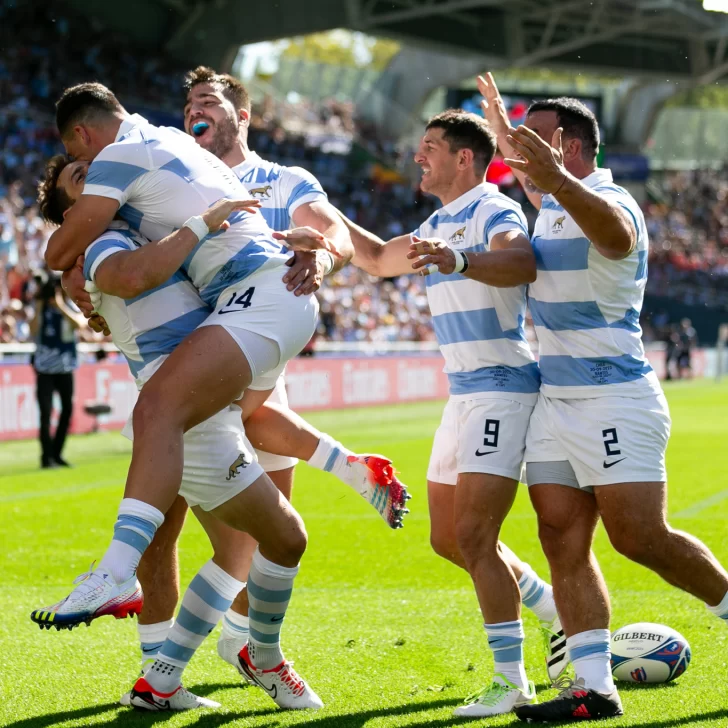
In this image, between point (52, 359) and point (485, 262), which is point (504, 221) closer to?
point (485, 262)

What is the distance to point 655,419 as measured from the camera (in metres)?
4.38

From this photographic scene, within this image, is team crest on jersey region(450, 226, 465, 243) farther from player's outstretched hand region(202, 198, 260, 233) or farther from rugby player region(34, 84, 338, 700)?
player's outstretched hand region(202, 198, 260, 233)

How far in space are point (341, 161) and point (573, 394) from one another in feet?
113

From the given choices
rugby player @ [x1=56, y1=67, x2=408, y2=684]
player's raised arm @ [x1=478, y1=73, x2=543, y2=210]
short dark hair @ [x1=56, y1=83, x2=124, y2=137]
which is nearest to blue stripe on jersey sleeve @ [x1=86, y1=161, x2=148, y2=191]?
short dark hair @ [x1=56, y1=83, x2=124, y2=137]

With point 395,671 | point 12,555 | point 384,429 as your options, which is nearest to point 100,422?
point 384,429

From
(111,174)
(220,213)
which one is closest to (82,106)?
(111,174)

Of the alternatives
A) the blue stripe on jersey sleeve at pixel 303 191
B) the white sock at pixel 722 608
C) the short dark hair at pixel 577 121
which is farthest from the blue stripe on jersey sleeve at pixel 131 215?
the white sock at pixel 722 608

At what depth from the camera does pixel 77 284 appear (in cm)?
418

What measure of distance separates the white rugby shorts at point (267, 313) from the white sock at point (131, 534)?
2.06 feet

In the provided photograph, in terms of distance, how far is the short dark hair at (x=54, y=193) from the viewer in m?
4.41

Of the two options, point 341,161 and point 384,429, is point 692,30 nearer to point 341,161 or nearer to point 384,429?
point 341,161

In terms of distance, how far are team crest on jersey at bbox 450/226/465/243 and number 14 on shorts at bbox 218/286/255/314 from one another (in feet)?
3.60

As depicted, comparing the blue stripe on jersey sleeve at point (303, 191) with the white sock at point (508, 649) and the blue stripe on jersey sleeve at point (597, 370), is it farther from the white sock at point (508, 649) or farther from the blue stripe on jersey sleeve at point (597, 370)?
the white sock at point (508, 649)

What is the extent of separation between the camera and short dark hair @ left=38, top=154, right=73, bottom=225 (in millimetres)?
4414
